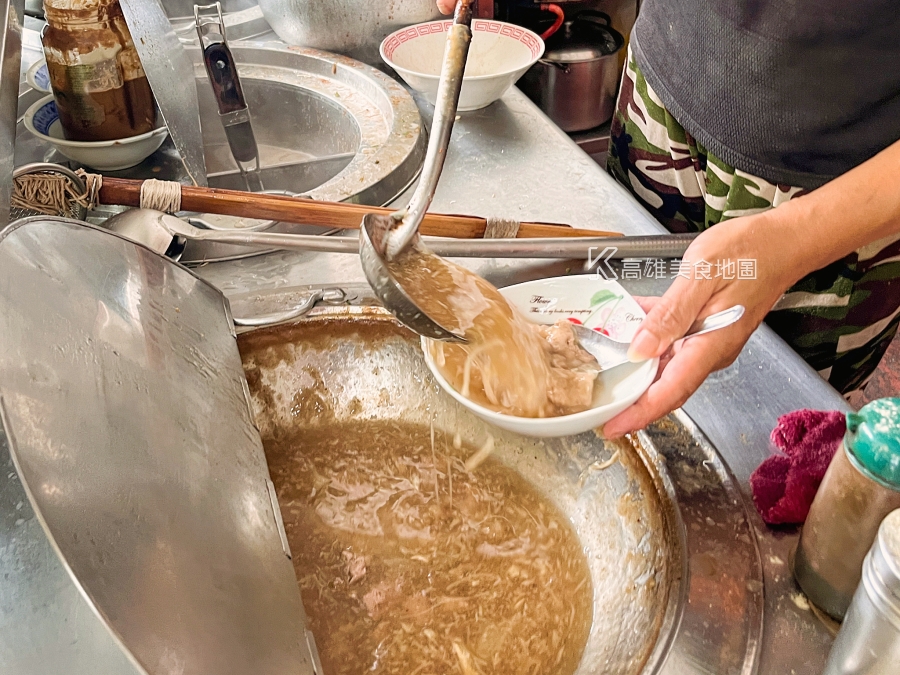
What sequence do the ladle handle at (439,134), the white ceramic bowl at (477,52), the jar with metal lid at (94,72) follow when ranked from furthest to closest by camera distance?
the white ceramic bowl at (477,52) → the jar with metal lid at (94,72) → the ladle handle at (439,134)

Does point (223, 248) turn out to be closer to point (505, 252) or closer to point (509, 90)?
point (505, 252)

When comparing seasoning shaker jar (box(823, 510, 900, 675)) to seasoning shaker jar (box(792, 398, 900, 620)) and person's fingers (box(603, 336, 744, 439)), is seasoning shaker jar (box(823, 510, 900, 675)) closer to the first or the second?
seasoning shaker jar (box(792, 398, 900, 620))

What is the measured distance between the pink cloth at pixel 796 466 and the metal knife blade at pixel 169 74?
1.11 metres

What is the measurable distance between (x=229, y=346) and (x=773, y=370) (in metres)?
0.81

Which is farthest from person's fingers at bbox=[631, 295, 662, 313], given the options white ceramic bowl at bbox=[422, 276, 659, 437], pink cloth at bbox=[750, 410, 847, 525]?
pink cloth at bbox=[750, 410, 847, 525]

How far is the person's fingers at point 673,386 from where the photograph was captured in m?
0.87

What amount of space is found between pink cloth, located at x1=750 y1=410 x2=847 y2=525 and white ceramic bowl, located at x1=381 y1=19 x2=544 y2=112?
40.2 inches

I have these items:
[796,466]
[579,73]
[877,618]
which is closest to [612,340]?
[796,466]

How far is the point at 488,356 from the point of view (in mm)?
926

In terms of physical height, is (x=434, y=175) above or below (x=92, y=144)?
above

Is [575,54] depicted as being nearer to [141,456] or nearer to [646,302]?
[646,302]

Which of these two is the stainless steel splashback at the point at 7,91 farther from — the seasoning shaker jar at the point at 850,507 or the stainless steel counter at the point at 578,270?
the seasoning shaker jar at the point at 850,507

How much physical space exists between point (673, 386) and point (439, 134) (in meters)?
0.43

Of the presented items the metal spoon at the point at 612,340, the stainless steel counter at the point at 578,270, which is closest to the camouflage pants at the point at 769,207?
the stainless steel counter at the point at 578,270
